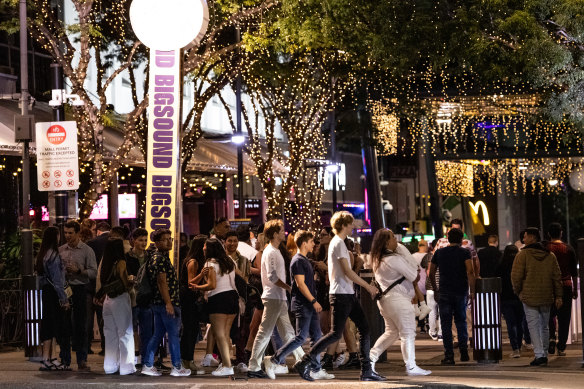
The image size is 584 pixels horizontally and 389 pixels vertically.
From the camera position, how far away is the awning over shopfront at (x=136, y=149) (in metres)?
26.9

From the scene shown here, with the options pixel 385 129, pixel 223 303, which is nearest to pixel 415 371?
pixel 223 303

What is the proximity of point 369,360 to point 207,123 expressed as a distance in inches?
1226

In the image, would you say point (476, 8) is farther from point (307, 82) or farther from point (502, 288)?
point (307, 82)

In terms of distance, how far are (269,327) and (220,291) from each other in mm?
771

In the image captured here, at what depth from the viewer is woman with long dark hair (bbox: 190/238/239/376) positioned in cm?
1424

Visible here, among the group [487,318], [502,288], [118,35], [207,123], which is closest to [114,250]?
[487,318]

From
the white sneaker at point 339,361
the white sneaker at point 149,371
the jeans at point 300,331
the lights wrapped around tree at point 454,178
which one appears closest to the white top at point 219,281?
the jeans at point 300,331

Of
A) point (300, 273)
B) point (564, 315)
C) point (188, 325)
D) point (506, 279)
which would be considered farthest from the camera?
point (506, 279)

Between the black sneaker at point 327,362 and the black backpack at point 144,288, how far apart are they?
8.24ft

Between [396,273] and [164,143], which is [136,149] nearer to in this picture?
[164,143]

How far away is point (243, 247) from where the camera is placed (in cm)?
1709

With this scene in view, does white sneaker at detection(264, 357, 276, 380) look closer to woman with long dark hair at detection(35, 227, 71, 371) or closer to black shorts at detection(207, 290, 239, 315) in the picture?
black shorts at detection(207, 290, 239, 315)

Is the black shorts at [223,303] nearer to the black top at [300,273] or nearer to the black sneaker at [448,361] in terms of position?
the black top at [300,273]

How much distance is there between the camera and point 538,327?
15.8 m
